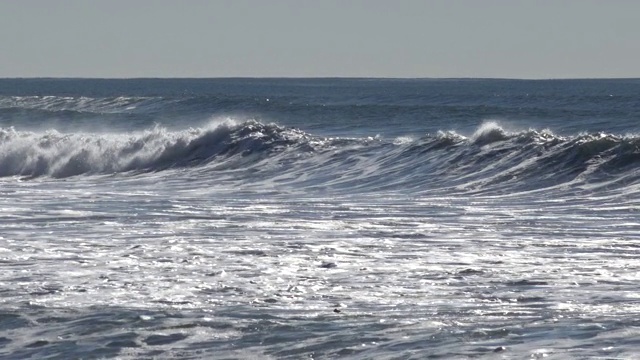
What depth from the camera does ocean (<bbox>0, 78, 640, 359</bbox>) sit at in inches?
346

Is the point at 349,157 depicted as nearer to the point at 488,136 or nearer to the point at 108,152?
the point at 488,136

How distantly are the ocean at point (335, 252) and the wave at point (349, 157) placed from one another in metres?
0.08

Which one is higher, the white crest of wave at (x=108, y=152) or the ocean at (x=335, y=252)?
the ocean at (x=335, y=252)

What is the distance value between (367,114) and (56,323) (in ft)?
119

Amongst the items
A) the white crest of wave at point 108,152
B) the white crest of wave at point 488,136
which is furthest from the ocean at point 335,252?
the white crest of wave at point 108,152

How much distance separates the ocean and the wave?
0.25 feet

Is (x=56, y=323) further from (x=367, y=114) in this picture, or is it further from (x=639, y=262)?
(x=367, y=114)

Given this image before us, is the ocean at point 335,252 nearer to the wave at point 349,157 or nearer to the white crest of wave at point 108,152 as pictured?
the wave at point 349,157

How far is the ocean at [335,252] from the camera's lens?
8.80 meters

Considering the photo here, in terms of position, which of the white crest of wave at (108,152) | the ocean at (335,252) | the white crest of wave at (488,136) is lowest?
the white crest of wave at (108,152)

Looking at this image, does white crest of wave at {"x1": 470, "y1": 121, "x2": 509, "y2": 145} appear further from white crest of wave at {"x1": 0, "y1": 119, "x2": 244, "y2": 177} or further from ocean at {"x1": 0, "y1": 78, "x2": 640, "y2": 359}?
white crest of wave at {"x1": 0, "y1": 119, "x2": 244, "y2": 177}

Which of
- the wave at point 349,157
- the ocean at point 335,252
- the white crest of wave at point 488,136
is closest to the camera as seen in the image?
the ocean at point 335,252

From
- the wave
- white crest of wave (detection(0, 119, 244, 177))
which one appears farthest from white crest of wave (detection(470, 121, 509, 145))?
white crest of wave (detection(0, 119, 244, 177))

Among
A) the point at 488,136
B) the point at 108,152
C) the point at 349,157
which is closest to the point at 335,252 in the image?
the point at 488,136
